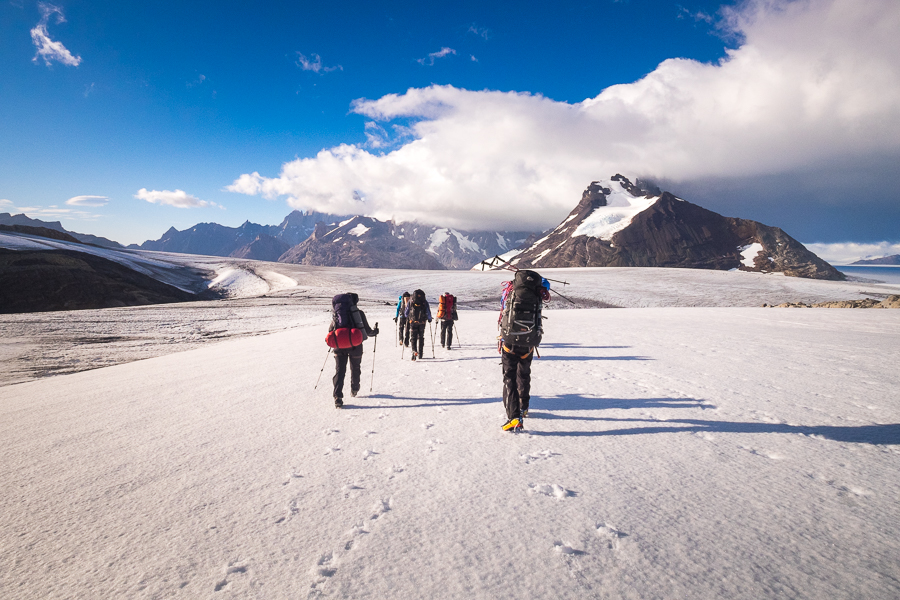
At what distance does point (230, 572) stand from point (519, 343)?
4411mm

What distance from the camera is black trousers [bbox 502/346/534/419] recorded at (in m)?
5.86

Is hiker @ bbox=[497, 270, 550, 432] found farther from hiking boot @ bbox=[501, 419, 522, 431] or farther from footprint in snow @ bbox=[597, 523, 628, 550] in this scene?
footprint in snow @ bbox=[597, 523, 628, 550]

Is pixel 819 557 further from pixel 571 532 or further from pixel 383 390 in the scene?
pixel 383 390

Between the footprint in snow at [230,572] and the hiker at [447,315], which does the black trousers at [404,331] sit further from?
the footprint in snow at [230,572]

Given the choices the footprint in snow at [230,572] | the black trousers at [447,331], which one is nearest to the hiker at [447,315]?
the black trousers at [447,331]

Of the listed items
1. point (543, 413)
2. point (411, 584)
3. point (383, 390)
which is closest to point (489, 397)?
point (543, 413)

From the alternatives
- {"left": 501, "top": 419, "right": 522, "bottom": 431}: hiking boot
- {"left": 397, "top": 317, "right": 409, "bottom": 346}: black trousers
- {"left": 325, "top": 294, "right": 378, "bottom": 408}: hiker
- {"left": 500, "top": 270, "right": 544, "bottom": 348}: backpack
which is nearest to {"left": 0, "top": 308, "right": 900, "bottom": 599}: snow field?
{"left": 501, "top": 419, "right": 522, "bottom": 431}: hiking boot

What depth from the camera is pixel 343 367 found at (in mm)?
7152

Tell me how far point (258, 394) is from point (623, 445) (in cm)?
718

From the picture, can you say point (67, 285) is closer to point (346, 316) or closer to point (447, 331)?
point (447, 331)

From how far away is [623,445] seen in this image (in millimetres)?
5215

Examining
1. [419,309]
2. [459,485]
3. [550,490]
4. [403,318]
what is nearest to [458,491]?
[459,485]

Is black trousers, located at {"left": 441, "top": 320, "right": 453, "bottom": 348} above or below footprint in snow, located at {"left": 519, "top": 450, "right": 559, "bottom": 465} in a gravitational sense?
above

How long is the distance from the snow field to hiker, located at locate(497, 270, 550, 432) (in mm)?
411
